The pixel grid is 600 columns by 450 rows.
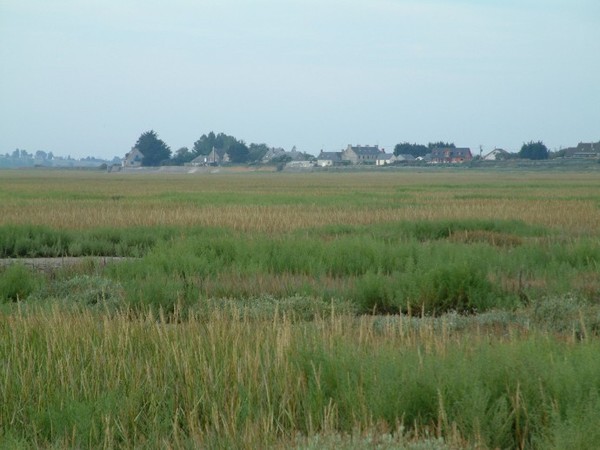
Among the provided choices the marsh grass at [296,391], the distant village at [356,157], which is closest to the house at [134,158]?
the distant village at [356,157]

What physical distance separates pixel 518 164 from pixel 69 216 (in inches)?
3903

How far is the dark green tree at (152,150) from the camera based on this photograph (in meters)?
172

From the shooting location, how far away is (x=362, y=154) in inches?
7062

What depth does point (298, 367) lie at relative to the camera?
7.39 metres

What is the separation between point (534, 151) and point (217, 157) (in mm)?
59136

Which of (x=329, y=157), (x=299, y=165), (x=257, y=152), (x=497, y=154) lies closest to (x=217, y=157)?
(x=257, y=152)

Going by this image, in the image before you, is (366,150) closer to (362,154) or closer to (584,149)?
(362,154)

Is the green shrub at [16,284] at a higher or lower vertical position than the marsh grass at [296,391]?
lower

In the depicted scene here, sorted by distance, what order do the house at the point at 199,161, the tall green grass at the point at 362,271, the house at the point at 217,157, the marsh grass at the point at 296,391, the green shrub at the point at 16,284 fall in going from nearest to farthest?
the marsh grass at the point at 296,391 < the tall green grass at the point at 362,271 < the green shrub at the point at 16,284 < the house at the point at 199,161 < the house at the point at 217,157

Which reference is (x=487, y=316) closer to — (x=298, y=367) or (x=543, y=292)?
(x=543, y=292)

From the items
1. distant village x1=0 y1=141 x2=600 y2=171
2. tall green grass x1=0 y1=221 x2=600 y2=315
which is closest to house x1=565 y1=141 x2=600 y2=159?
distant village x1=0 y1=141 x2=600 y2=171

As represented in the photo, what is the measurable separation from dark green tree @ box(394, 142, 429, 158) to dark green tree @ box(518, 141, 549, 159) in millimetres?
34263

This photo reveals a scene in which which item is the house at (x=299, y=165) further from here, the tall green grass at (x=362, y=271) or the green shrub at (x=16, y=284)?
the green shrub at (x=16, y=284)

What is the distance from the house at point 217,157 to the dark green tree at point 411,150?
30736mm
